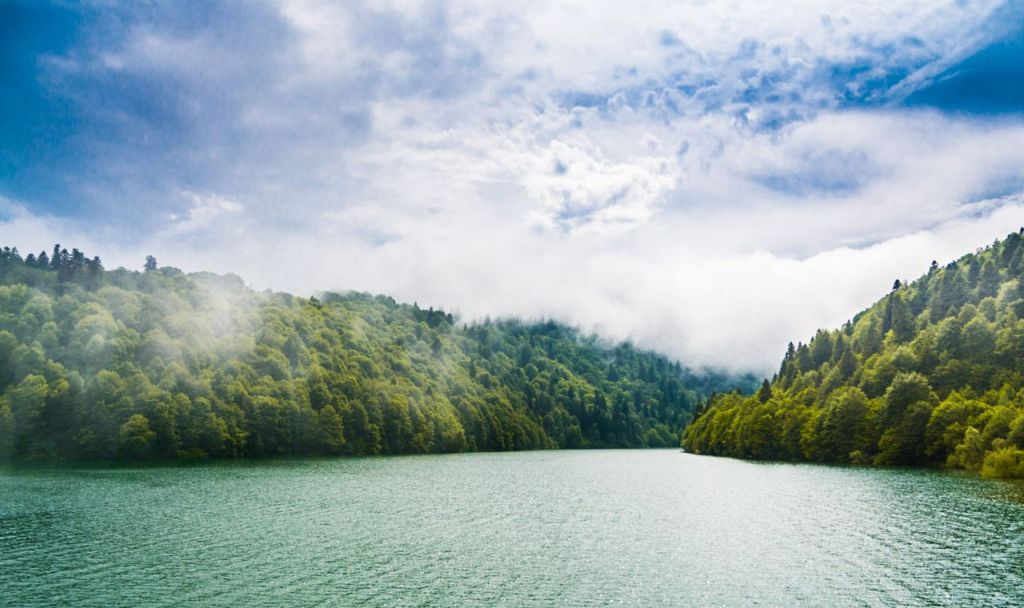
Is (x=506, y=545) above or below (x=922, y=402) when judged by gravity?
below

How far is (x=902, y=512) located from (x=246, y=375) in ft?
501

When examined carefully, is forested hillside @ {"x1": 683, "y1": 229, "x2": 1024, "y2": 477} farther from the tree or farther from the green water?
the tree

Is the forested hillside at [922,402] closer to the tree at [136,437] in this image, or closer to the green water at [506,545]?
the green water at [506,545]

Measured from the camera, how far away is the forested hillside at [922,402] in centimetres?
11619

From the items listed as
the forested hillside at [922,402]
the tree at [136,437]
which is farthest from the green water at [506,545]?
the tree at [136,437]

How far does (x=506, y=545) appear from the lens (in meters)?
54.0

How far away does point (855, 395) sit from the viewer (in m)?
148

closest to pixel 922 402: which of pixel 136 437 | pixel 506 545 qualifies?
pixel 506 545

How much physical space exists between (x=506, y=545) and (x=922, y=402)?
110 metres

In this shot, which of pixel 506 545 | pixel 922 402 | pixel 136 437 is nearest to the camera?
pixel 506 545

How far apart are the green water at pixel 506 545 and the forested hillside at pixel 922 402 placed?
2730cm

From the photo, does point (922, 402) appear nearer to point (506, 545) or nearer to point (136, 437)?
point (506, 545)

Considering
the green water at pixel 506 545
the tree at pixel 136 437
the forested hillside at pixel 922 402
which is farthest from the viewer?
the tree at pixel 136 437

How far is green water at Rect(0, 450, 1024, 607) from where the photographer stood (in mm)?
39219
